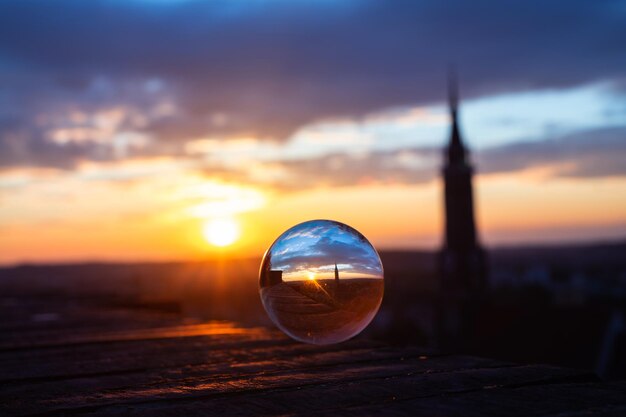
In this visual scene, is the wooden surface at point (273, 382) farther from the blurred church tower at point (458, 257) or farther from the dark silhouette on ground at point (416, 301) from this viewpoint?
the blurred church tower at point (458, 257)

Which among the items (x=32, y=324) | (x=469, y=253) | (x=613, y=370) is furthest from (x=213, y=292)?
(x=32, y=324)

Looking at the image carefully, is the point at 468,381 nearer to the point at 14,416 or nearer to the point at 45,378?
the point at 14,416

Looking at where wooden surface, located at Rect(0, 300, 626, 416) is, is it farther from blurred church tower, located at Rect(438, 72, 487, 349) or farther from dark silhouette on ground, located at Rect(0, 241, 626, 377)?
blurred church tower, located at Rect(438, 72, 487, 349)

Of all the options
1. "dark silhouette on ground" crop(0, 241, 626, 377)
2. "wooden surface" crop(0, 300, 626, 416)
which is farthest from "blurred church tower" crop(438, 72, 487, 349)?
"wooden surface" crop(0, 300, 626, 416)

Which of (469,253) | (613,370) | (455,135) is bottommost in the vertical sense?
(613,370)

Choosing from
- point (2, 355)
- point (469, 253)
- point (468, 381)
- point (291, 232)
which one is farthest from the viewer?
point (469, 253)

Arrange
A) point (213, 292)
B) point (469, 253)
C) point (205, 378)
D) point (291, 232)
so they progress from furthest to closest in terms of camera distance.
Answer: point (213, 292)
point (469, 253)
point (291, 232)
point (205, 378)
